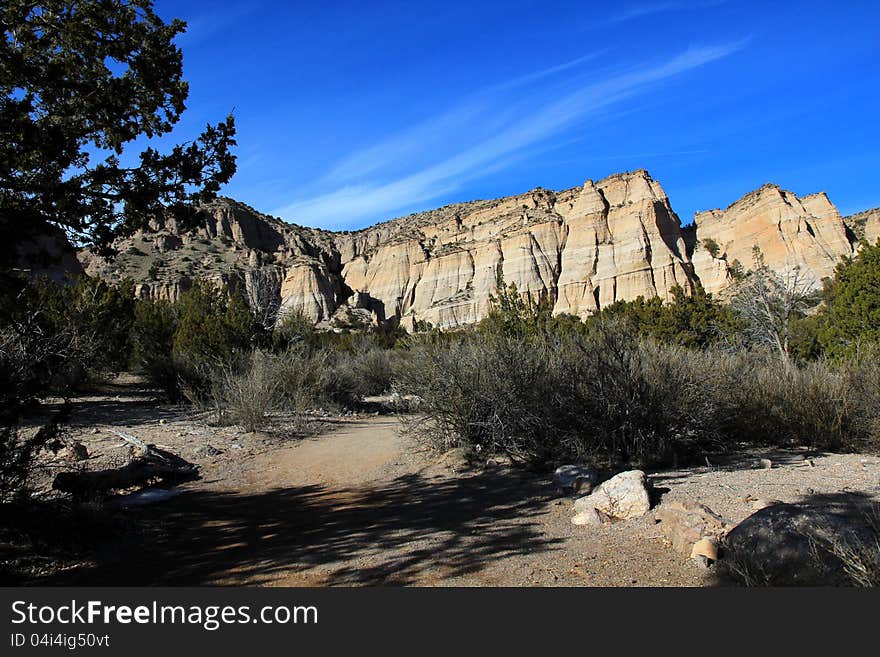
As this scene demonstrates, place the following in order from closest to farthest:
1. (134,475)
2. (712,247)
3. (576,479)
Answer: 1. (576,479)
2. (134,475)
3. (712,247)

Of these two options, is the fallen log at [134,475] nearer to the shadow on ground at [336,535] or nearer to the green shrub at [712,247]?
the shadow on ground at [336,535]

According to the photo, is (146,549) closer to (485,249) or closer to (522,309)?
(522,309)

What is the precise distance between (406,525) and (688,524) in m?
2.75

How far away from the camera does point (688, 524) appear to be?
4270 millimetres

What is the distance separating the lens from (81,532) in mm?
5086

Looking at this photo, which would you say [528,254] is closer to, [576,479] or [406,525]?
[576,479]

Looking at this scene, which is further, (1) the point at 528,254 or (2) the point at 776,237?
(1) the point at 528,254

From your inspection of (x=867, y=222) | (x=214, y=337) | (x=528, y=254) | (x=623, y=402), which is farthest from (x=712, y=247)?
(x=623, y=402)

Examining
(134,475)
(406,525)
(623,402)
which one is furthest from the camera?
(134,475)

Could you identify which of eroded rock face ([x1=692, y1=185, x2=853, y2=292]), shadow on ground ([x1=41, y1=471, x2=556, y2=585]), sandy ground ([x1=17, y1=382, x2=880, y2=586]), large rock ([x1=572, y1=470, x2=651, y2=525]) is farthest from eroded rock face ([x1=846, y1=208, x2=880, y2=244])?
shadow on ground ([x1=41, y1=471, x2=556, y2=585])

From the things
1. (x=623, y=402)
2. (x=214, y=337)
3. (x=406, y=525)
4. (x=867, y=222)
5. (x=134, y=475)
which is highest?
(x=867, y=222)

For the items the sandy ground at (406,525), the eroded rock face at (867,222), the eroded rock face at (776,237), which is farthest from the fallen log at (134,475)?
the eroded rock face at (867,222)

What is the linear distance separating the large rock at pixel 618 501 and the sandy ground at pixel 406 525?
0.61 ft

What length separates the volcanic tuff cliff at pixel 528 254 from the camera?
59531 millimetres
